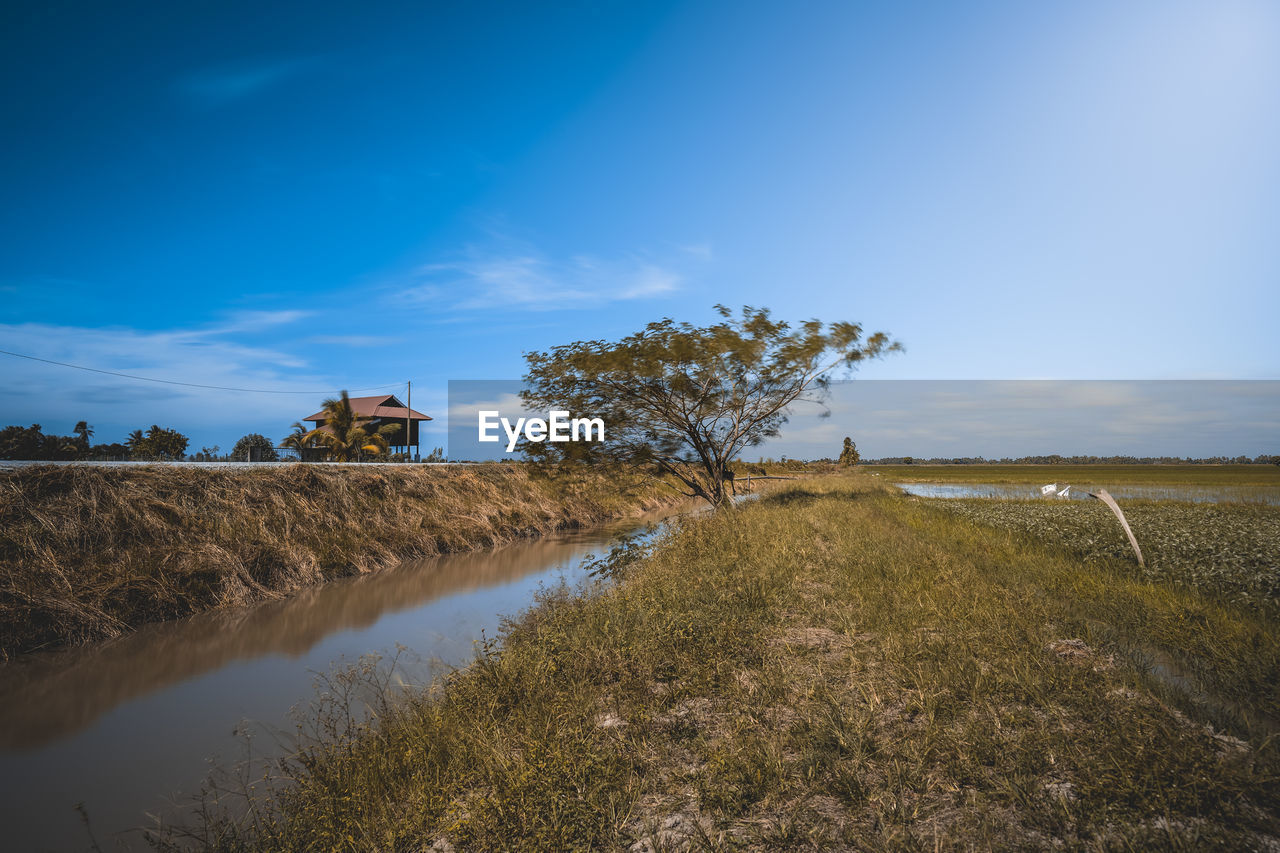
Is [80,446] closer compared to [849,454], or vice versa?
[80,446]

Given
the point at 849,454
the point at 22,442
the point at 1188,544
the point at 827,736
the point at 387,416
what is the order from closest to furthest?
the point at 827,736 < the point at 1188,544 < the point at 22,442 < the point at 387,416 < the point at 849,454

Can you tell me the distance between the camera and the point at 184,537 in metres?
11.4

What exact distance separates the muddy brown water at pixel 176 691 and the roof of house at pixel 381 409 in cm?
3664

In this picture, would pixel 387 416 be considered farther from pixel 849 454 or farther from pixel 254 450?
pixel 849 454

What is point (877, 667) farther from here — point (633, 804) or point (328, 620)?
point (328, 620)

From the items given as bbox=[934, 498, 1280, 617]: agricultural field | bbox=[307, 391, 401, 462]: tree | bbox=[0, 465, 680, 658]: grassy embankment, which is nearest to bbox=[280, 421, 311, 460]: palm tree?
bbox=[307, 391, 401, 462]: tree

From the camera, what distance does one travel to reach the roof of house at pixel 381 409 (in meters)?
46.4

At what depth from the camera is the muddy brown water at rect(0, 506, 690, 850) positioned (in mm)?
4738

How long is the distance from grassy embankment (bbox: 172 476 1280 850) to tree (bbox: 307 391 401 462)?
1157 inches

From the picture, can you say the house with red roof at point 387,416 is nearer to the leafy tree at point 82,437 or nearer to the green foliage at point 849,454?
the leafy tree at point 82,437

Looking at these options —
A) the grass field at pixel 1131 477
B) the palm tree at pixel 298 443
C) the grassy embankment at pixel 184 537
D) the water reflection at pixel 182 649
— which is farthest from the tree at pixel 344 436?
the grass field at pixel 1131 477

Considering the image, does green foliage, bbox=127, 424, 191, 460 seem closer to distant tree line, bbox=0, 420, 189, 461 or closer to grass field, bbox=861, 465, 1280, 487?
distant tree line, bbox=0, 420, 189, 461

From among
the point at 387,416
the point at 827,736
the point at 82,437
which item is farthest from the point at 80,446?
the point at 827,736

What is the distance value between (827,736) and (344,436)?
35215 millimetres
